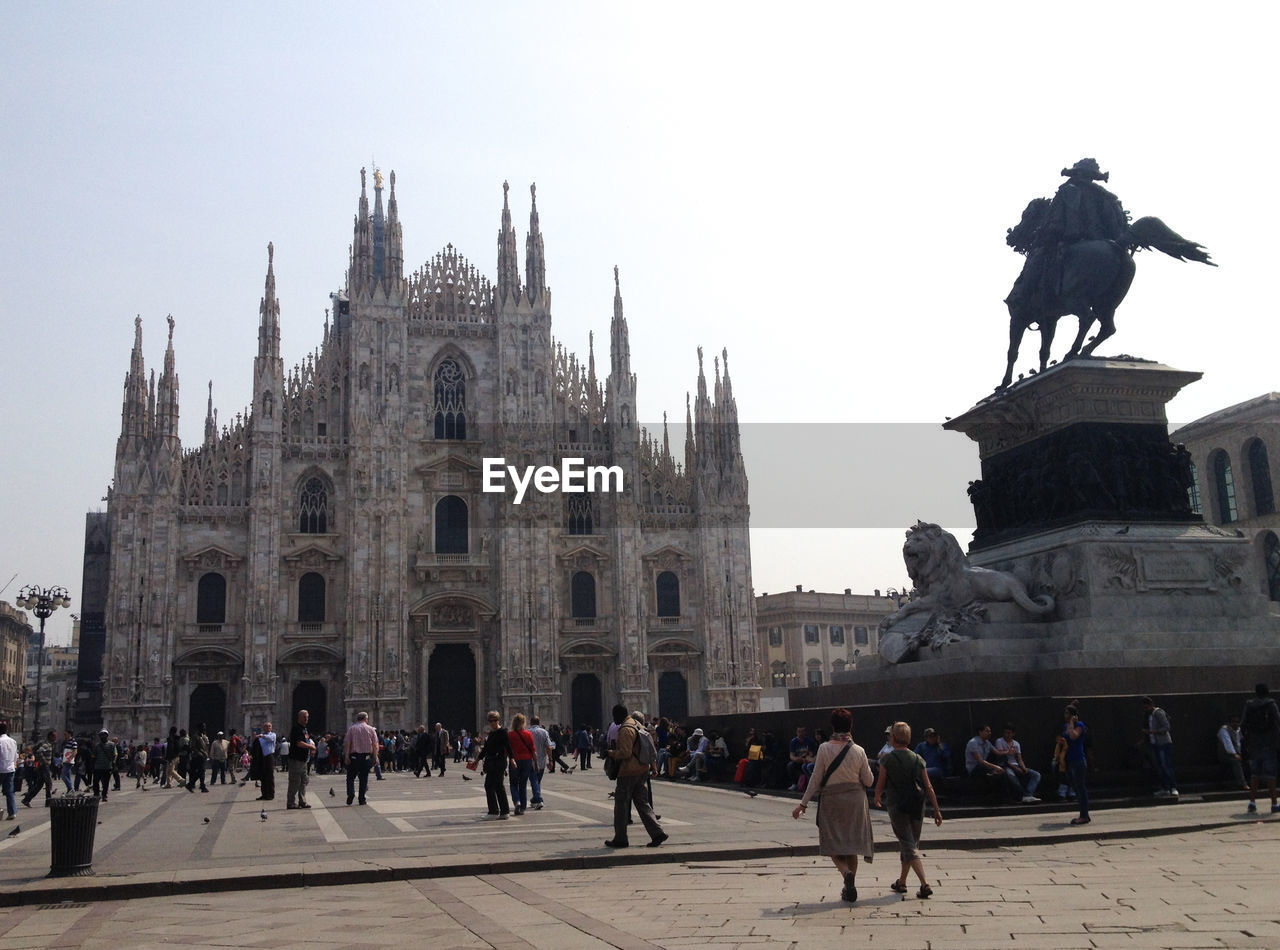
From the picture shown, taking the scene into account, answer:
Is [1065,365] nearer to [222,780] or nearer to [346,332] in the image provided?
A: [222,780]

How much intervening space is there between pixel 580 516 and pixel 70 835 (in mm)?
38187

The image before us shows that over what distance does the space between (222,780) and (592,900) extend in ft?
82.2

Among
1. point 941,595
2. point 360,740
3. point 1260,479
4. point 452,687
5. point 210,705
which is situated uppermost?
point 1260,479

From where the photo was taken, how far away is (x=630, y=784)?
11305mm

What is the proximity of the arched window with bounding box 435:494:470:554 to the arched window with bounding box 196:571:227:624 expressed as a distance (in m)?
7.76

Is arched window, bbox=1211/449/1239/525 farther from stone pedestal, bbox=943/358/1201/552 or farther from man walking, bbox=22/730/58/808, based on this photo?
man walking, bbox=22/730/58/808

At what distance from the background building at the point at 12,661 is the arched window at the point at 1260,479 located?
7331cm

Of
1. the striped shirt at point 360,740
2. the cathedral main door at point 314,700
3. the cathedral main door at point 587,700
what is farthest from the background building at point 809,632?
the striped shirt at point 360,740

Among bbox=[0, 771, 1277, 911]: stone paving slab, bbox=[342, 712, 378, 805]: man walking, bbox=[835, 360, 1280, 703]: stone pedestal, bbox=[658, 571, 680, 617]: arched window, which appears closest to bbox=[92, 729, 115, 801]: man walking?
bbox=[0, 771, 1277, 911]: stone paving slab

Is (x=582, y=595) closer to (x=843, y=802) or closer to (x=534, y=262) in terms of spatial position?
(x=534, y=262)

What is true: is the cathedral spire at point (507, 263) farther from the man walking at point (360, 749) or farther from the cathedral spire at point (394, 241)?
the man walking at point (360, 749)

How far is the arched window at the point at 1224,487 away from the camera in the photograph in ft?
136

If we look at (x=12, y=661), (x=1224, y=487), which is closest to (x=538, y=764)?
(x=1224, y=487)

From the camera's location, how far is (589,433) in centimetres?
4891
